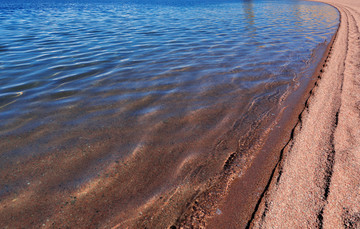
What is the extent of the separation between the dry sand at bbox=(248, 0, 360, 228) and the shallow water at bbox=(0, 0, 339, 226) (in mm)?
595

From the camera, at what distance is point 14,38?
9.87m

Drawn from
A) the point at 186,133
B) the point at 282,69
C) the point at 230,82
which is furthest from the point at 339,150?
the point at 282,69

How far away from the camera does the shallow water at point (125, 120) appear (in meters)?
2.36

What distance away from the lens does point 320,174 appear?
2.45 meters

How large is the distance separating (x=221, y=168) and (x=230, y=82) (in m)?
2.91

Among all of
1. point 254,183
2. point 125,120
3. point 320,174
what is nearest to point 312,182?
point 320,174

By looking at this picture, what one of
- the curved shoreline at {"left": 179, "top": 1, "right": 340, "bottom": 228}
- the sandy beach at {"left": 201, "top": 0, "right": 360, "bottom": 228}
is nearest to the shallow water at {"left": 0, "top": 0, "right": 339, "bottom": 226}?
the curved shoreline at {"left": 179, "top": 1, "right": 340, "bottom": 228}

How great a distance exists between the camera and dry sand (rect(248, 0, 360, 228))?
1981 mm

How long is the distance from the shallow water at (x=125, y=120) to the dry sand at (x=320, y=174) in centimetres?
59

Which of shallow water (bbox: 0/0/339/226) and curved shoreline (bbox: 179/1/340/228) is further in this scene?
shallow water (bbox: 0/0/339/226)

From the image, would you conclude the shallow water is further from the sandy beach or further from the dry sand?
the dry sand

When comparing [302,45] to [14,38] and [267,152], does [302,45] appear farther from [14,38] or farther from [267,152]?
[14,38]

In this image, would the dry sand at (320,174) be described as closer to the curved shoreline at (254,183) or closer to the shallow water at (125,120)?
the curved shoreline at (254,183)

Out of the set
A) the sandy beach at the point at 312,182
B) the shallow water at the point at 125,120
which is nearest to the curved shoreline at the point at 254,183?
the sandy beach at the point at 312,182
